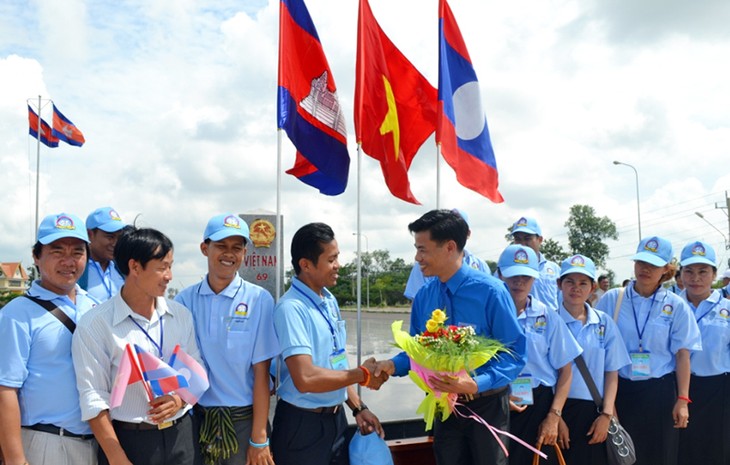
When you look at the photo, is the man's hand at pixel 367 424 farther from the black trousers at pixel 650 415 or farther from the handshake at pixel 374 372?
the black trousers at pixel 650 415

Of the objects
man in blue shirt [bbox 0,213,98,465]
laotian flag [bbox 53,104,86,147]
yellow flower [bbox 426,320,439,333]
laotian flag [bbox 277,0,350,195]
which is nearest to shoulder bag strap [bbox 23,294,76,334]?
man in blue shirt [bbox 0,213,98,465]

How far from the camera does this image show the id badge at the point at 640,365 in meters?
4.12

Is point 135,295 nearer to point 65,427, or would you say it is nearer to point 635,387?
point 65,427

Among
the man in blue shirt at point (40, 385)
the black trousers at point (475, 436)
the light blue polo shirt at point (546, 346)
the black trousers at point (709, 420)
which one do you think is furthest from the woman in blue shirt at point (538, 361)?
the man in blue shirt at point (40, 385)

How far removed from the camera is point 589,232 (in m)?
47.5

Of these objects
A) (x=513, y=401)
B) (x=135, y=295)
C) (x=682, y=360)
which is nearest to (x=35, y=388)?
(x=135, y=295)

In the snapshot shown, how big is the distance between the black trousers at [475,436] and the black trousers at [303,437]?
585mm

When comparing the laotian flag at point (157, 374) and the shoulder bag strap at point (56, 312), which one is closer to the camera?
the laotian flag at point (157, 374)

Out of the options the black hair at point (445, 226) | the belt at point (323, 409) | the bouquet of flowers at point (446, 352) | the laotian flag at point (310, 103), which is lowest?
the belt at point (323, 409)

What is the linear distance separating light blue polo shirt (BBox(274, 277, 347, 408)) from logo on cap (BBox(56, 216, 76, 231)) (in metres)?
1.07

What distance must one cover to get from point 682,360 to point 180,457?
3482 mm

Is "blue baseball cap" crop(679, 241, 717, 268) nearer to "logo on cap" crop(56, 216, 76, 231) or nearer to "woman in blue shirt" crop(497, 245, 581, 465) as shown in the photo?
"woman in blue shirt" crop(497, 245, 581, 465)

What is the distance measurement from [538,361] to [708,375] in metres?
2.01

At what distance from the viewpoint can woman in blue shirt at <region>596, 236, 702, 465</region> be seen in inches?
164
